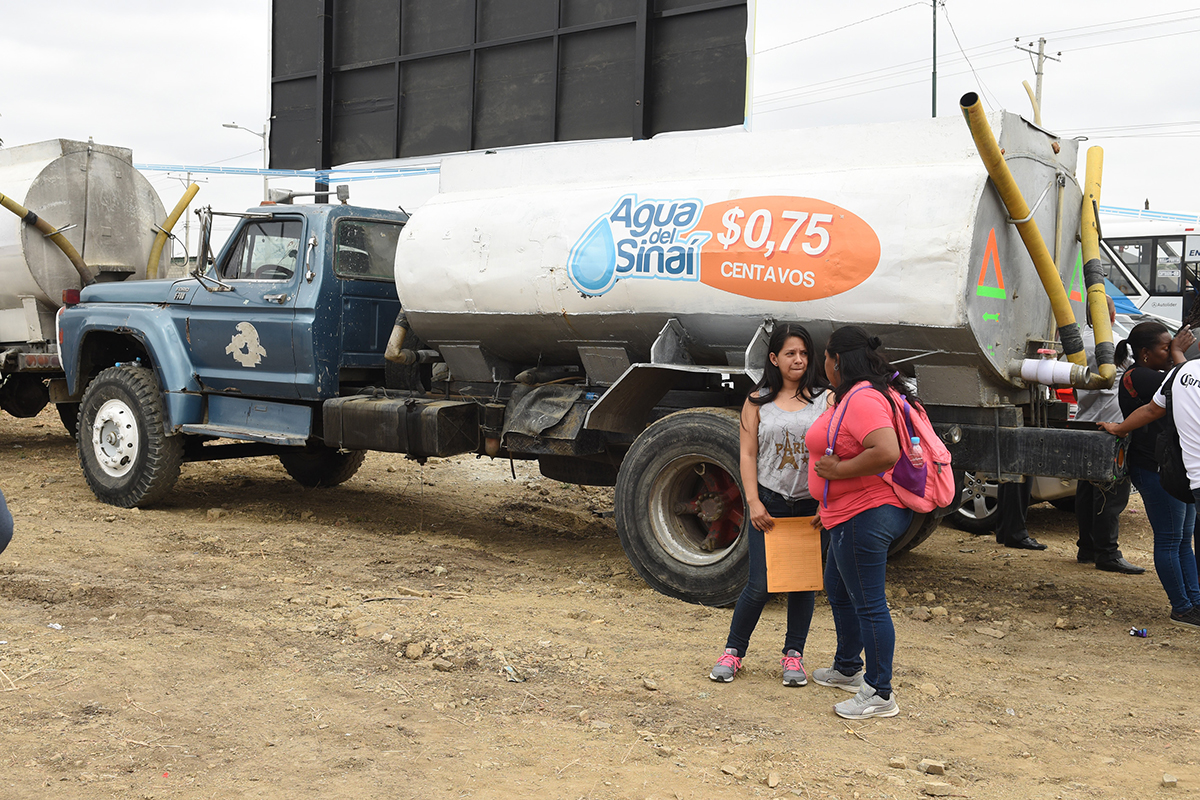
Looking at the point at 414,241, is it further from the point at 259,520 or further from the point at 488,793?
the point at 488,793

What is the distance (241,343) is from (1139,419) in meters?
6.26

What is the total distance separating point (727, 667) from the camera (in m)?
4.88

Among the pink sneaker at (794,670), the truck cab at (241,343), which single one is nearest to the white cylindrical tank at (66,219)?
the truck cab at (241,343)

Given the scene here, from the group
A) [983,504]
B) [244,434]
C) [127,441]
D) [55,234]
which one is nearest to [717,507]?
[983,504]

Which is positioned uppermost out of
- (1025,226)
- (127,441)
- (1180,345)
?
(1025,226)

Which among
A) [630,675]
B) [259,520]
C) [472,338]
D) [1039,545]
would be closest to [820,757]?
[630,675]

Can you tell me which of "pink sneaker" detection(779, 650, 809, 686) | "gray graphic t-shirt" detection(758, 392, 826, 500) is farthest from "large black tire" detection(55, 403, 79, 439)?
"pink sneaker" detection(779, 650, 809, 686)

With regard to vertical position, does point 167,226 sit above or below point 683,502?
above

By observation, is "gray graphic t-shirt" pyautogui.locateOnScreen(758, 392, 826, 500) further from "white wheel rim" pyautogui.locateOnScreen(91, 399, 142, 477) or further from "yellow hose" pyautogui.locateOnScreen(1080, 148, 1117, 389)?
"white wheel rim" pyautogui.locateOnScreen(91, 399, 142, 477)

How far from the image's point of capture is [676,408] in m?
6.95

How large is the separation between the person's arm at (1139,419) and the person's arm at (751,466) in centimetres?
206

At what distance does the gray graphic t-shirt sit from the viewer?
4.79 meters

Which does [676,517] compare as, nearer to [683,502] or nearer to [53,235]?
[683,502]

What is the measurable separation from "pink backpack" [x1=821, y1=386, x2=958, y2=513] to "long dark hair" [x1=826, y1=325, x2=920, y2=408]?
0.17 ft
